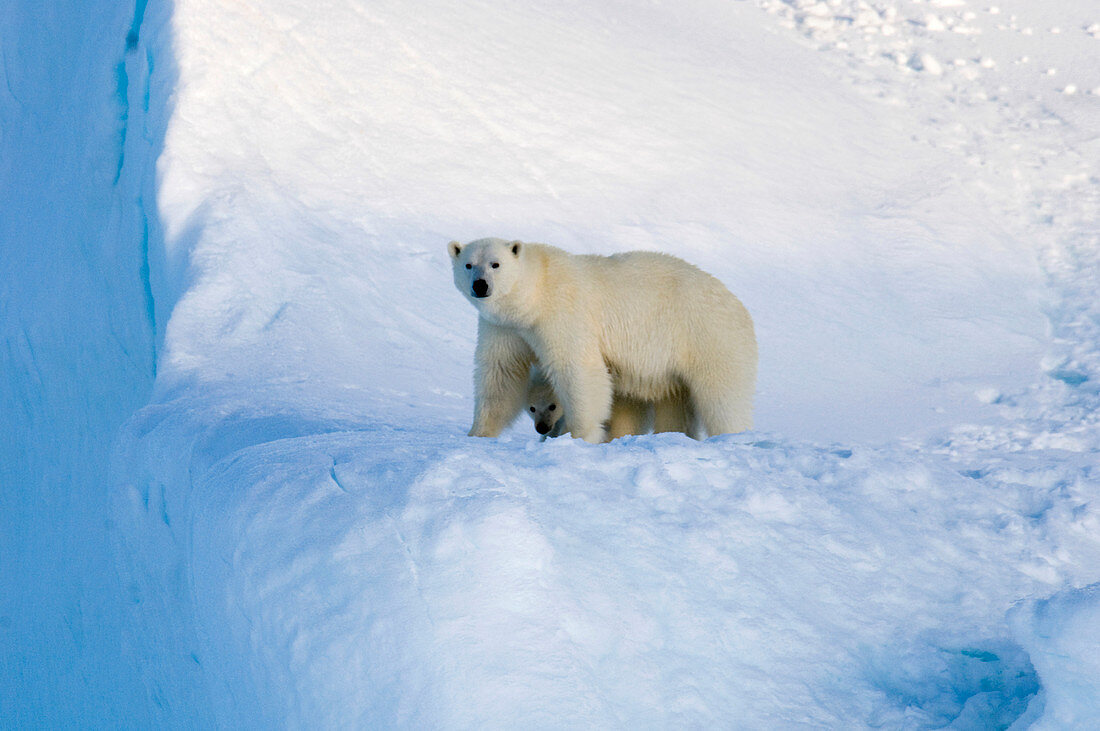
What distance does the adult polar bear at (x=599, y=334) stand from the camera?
11.9ft

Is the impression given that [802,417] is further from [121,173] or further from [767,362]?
[121,173]

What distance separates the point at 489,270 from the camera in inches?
138

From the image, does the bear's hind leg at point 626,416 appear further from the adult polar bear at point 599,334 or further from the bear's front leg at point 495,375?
the bear's front leg at point 495,375

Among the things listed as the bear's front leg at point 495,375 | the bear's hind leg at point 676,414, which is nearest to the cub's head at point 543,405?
the bear's front leg at point 495,375

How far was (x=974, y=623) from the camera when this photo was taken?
2.19 meters

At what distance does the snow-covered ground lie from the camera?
2.05m

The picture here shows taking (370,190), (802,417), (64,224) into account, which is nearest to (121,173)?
(64,224)

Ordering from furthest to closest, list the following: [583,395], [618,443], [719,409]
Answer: [719,409] < [583,395] < [618,443]

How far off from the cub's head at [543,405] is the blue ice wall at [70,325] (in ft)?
5.62

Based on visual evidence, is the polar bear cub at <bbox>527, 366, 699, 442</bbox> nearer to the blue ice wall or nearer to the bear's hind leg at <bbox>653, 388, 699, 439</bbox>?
the bear's hind leg at <bbox>653, 388, 699, 439</bbox>

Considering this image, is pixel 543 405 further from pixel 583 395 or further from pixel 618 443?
pixel 618 443

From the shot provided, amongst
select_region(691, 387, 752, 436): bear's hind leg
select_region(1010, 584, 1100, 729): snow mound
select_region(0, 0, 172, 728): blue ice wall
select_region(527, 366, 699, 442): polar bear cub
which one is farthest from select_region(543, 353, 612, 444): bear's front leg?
select_region(1010, 584, 1100, 729): snow mound

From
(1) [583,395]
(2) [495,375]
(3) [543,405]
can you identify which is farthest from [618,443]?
(3) [543,405]

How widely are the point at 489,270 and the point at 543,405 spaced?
74 centimetres
